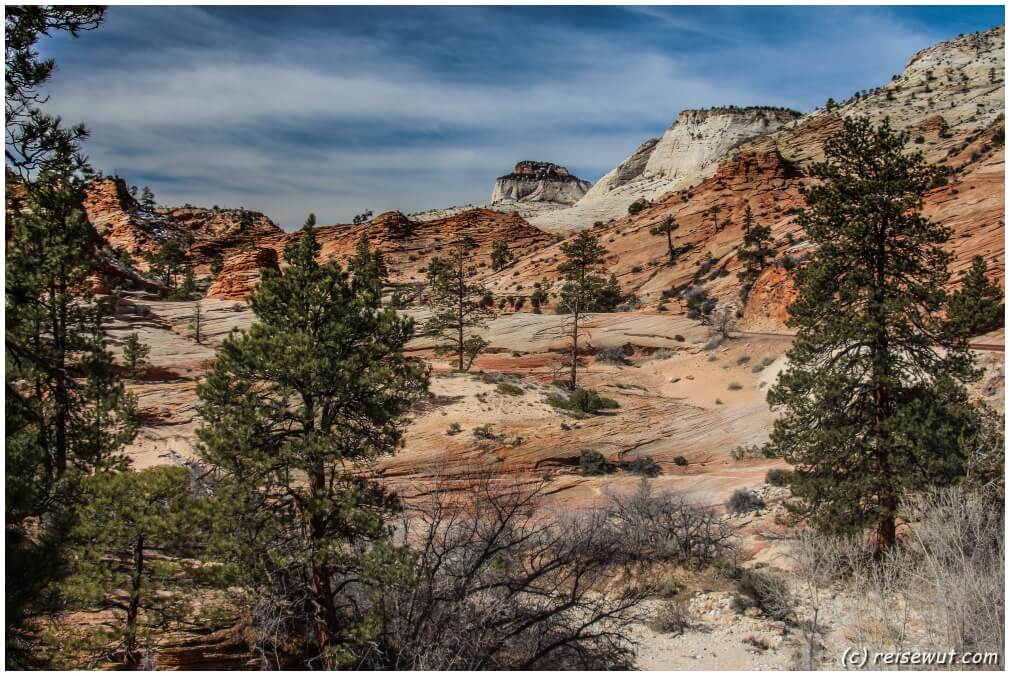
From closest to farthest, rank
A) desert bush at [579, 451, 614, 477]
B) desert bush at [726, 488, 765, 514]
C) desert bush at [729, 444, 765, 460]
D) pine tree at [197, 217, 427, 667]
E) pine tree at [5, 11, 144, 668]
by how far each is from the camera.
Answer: pine tree at [5, 11, 144, 668], pine tree at [197, 217, 427, 667], desert bush at [726, 488, 765, 514], desert bush at [579, 451, 614, 477], desert bush at [729, 444, 765, 460]

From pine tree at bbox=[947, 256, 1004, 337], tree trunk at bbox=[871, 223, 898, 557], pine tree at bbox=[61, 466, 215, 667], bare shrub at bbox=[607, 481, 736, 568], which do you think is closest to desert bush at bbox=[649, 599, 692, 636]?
bare shrub at bbox=[607, 481, 736, 568]

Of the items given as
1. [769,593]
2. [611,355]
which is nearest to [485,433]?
[769,593]

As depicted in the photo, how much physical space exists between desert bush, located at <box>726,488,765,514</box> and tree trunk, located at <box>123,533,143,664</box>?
14921 millimetres

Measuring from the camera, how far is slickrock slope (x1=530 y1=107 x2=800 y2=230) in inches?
4301

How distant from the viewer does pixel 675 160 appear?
124 m

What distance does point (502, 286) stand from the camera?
6831cm

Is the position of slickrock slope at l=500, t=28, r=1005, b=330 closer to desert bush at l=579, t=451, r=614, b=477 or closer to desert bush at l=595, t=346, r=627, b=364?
desert bush at l=595, t=346, r=627, b=364

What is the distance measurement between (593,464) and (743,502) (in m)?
6.33

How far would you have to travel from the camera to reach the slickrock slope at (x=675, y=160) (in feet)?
358

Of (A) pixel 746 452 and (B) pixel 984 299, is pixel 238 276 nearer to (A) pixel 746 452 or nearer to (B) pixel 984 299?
(A) pixel 746 452

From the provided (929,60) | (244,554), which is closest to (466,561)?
(244,554)

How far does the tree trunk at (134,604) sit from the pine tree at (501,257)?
68459 mm

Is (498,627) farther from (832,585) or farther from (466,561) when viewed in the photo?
(832,585)

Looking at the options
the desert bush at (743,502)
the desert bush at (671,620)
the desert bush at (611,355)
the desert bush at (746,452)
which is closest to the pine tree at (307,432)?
the desert bush at (671,620)
